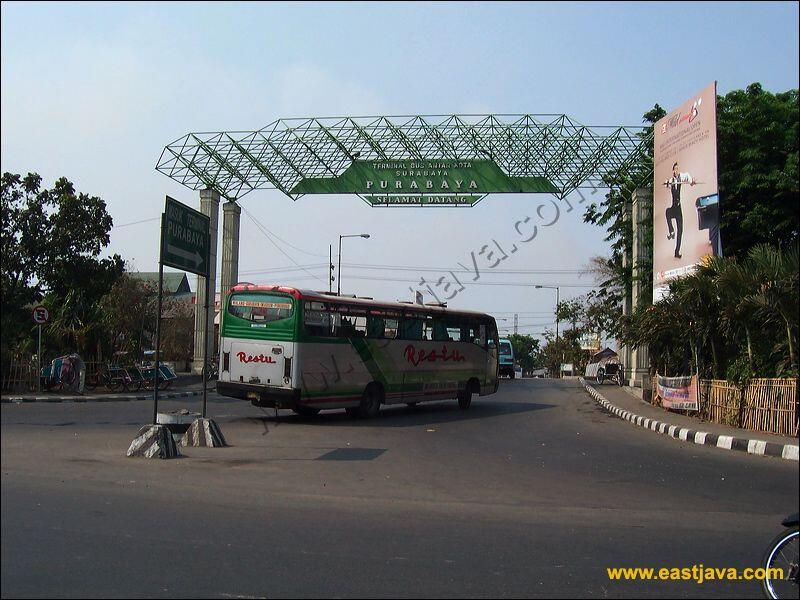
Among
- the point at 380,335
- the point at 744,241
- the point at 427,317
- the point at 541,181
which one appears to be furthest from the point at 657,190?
the point at 380,335

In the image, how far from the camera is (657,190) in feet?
79.3

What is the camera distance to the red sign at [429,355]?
20547 mm

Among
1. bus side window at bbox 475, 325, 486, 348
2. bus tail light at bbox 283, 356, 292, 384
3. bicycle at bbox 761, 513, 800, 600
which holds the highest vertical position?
bus side window at bbox 475, 325, 486, 348

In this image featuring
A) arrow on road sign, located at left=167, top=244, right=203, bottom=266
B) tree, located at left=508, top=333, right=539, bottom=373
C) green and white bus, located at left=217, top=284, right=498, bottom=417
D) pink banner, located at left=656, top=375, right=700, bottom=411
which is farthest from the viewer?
tree, located at left=508, top=333, right=539, bottom=373

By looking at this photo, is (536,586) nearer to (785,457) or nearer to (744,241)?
(785,457)

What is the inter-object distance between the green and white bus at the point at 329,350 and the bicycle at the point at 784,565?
12571mm

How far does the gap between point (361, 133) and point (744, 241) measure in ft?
47.1

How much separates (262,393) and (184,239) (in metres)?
4.77

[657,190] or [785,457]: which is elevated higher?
[657,190]

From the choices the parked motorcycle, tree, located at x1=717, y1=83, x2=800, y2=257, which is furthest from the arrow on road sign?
tree, located at x1=717, y1=83, x2=800, y2=257

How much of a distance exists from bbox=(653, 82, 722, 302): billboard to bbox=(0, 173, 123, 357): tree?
19719 mm

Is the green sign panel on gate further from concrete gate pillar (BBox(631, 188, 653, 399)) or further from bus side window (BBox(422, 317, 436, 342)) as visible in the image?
bus side window (BBox(422, 317, 436, 342))

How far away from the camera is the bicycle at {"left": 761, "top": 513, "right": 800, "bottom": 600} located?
15.8 feet

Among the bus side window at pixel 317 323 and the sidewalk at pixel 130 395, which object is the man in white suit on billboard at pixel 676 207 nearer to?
the bus side window at pixel 317 323
